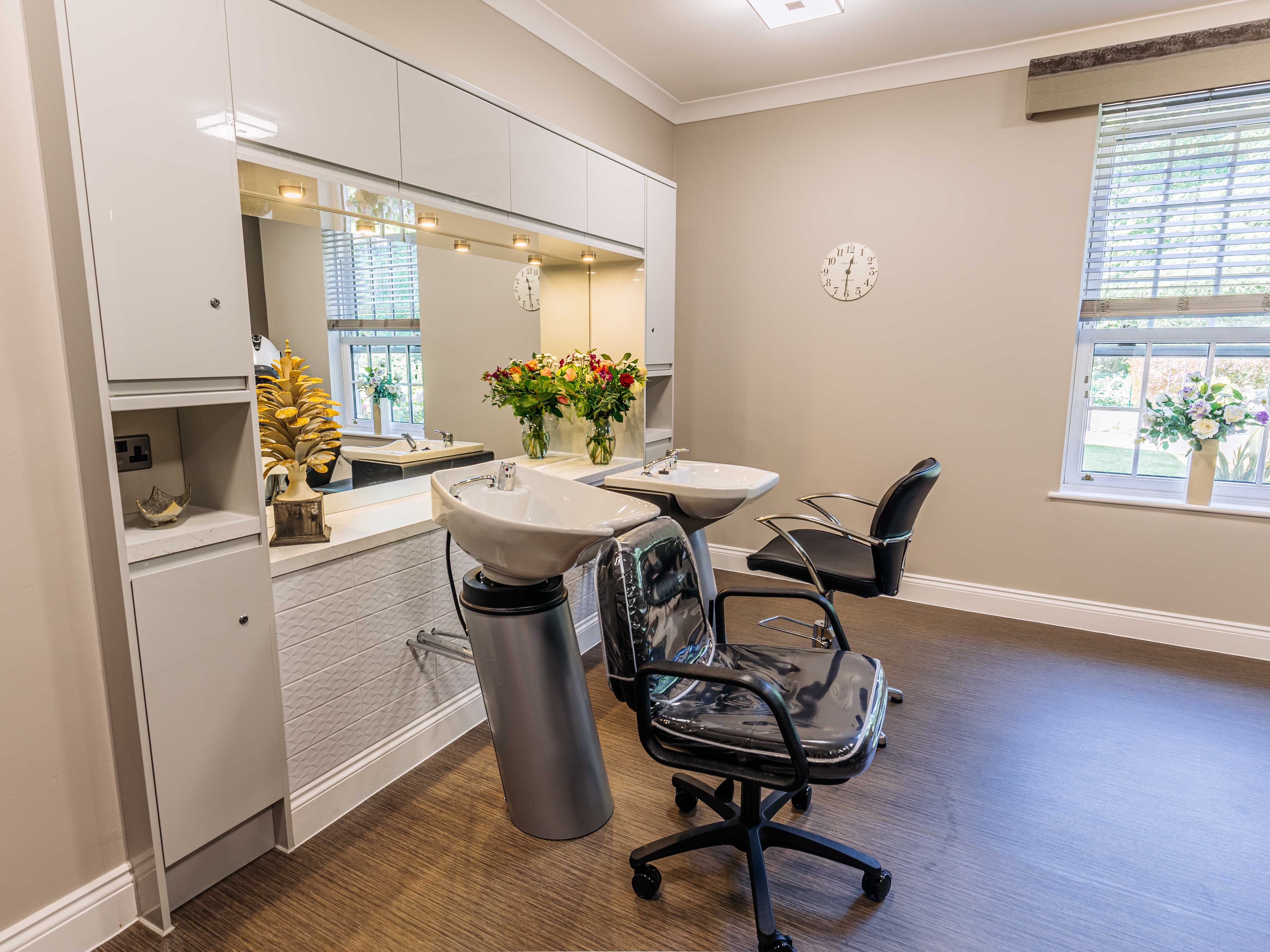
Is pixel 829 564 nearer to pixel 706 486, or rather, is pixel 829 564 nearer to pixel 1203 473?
pixel 706 486

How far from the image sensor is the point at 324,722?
1.94 meters

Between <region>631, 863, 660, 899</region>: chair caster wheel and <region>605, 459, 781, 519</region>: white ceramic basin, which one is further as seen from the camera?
<region>605, 459, 781, 519</region>: white ceramic basin

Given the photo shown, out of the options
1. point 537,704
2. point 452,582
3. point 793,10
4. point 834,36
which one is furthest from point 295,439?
point 834,36

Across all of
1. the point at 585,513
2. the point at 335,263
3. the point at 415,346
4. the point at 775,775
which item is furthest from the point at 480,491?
the point at 775,775

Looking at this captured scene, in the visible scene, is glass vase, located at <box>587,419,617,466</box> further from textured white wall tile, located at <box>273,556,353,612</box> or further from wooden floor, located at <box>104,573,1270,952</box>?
textured white wall tile, located at <box>273,556,353,612</box>

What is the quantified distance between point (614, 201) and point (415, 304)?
3.52 feet

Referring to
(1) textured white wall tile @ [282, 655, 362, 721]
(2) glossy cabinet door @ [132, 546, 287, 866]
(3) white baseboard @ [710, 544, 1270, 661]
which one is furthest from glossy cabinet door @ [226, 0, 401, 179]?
(3) white baseboard @ [710, 544, 1270, 661]

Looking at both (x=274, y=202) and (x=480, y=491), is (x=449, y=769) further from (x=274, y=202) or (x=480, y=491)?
(x=274, y=202)

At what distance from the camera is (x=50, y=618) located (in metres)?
1.49

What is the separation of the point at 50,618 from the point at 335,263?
50.0 inches

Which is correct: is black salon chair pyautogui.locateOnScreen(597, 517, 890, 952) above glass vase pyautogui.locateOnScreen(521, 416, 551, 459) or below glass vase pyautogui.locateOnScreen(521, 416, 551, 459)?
below

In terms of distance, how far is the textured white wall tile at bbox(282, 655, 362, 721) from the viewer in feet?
6.01

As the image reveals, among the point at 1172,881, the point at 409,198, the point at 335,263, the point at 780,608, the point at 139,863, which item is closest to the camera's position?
the point at 139,863

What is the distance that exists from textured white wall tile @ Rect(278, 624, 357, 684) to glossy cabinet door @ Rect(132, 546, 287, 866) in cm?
6
